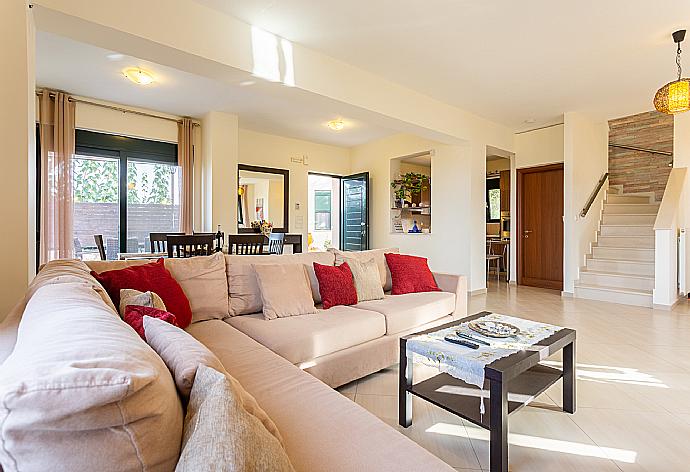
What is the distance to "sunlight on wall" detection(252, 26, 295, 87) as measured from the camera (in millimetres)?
3346

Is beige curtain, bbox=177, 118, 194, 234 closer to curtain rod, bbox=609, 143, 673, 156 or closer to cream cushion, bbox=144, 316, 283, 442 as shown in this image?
cream cushion, bbox=144, 316, 283, 442

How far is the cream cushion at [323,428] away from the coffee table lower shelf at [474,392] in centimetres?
72

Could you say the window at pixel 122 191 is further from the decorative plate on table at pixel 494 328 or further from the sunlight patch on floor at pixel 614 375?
the sunlight patch on floor at pixel 614 375

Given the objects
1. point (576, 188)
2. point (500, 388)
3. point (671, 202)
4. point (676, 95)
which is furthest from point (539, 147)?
point (500, 388)

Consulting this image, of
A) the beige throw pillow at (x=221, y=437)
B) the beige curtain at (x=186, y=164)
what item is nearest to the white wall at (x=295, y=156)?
the beige curtain at (x=186, y=164)

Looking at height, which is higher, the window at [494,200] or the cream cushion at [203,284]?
the window at [494,200]

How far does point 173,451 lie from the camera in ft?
2.17

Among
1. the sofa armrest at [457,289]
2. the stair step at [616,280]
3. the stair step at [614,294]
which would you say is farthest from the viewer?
the stair step at [616,280]

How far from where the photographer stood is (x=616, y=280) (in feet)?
18.8

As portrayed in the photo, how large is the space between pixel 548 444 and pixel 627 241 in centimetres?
576

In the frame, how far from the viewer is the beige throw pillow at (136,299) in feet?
5.82

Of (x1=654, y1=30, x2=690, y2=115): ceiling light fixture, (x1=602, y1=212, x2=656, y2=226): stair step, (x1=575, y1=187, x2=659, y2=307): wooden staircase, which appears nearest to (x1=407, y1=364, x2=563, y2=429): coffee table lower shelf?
(x1=654, y1=30, x2=690, y2=115): ceiling light fixture

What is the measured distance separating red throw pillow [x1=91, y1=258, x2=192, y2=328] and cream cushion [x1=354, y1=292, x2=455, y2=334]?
130 cm

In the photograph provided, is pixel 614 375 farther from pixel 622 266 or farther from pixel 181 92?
pixel 181 92
